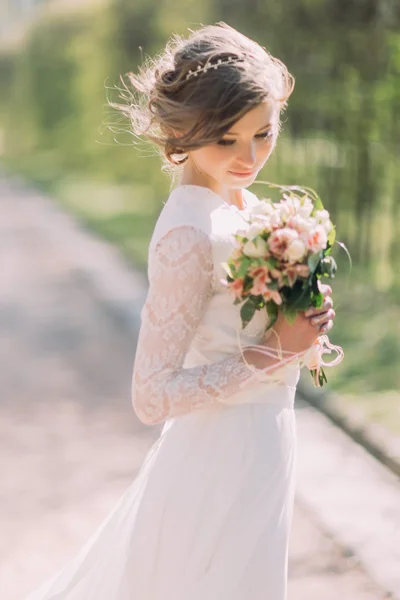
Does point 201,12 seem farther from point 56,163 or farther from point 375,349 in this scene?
point 56,163

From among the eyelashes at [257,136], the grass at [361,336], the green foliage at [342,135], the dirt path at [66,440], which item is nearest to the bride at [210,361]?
the eyelashes at [257,136]

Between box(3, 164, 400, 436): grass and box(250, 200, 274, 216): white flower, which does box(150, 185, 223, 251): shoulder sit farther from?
box(3, 164, 400, 436): grass

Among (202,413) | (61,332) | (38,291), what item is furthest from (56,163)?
(202,413)

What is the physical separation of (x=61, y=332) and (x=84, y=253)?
3.41 meters

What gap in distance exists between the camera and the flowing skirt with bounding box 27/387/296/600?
7.93 feet

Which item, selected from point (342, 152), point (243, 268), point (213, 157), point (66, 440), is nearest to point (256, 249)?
point (243, 268)

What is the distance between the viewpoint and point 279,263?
2.21 m

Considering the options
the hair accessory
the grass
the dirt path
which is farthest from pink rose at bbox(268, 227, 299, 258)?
the grass

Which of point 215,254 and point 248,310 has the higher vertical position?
point 215,254

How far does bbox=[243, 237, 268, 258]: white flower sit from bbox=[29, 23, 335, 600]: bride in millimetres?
120

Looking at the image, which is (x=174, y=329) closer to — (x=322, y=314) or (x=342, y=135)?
(x=322, y=314)

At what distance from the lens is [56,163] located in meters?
22.3

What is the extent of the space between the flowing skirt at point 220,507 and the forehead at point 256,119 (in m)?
0.60

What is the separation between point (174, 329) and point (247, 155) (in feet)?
1.33
